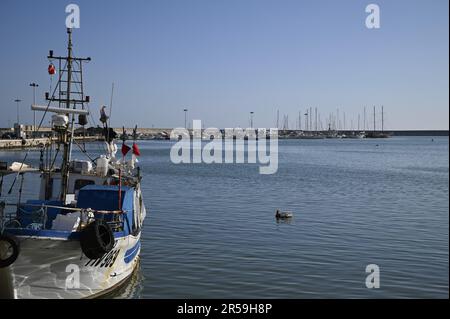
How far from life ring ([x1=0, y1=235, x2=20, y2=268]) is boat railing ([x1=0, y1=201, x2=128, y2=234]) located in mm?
917

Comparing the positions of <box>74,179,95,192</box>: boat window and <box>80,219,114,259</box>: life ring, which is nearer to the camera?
<box>80,219,114,259</box>: life ring

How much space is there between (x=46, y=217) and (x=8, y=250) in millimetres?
1869

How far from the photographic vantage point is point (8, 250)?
14.7m

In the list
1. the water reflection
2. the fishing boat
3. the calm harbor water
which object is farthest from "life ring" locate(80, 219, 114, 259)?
the calm harbor water

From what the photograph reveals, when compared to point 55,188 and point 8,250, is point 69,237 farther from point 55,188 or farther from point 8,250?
point 55,188

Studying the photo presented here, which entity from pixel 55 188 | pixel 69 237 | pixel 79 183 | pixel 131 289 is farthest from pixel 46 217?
pixel 55 188

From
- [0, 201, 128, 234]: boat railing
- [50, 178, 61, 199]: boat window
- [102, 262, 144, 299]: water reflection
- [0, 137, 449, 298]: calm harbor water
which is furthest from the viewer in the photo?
[50, 178, 61, 199]: boat window

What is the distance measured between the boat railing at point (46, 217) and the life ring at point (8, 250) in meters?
0.92

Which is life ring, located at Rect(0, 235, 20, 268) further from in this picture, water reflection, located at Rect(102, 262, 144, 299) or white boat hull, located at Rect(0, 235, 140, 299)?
water reflection, located at Rect(102, 262, 144, 299)

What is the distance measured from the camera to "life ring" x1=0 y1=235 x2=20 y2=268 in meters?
14.5

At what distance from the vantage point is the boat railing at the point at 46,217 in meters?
16.1

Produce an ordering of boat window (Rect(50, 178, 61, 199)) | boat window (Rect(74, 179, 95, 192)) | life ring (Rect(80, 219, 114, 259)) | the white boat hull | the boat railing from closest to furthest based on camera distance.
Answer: the white boat hull < life ring (Rect(80, 219, 114, 259)) < the boat railing < boat window (Rect(74, 179, 95, 192)) < boat window (Rect(50, 178, 61, 199))

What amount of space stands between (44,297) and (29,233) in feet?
7.07
